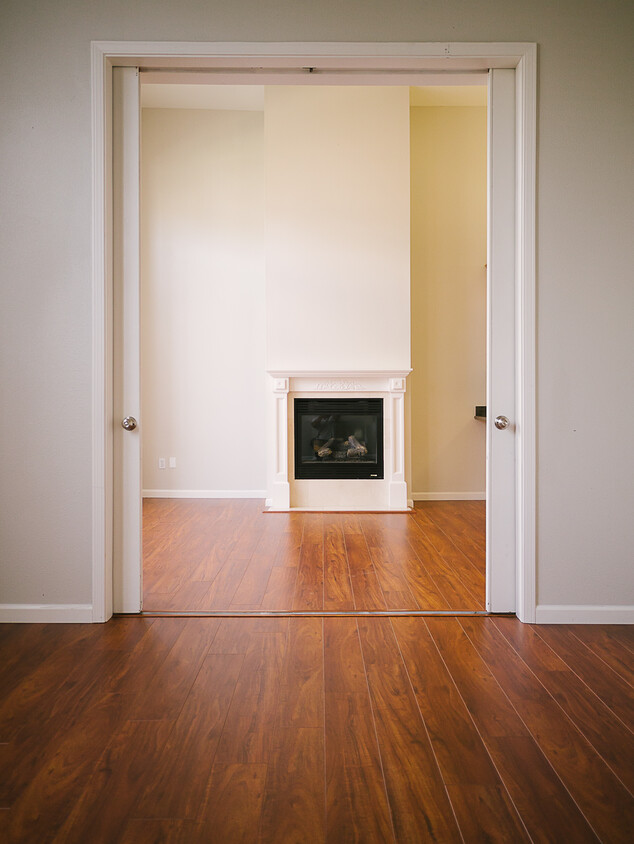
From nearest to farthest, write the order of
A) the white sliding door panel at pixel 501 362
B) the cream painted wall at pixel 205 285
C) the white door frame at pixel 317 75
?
1. the white door frame at pixel 317 75
2. the white sliding door panel at pixel 501 362
3. the cream painted wall at pixel 205 285

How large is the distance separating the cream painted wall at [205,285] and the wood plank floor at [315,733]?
3373 mm

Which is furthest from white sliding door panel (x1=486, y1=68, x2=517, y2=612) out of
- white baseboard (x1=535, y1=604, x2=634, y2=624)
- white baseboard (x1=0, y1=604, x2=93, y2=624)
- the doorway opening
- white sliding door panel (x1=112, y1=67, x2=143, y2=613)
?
the doorway opening

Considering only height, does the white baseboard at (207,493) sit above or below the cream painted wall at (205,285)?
below

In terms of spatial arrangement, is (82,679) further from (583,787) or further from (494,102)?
(494,102)

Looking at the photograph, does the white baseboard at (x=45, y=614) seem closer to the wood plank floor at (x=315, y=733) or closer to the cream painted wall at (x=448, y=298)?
the wood plank floor at (x=315, y=733)

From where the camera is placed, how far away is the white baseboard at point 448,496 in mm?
5715

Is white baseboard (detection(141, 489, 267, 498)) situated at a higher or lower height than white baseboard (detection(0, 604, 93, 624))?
lower

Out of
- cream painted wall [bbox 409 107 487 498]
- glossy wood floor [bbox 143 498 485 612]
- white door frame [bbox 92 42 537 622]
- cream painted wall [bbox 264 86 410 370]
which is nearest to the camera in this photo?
white door frame [bbox 92 42 537 622]

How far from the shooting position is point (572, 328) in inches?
102

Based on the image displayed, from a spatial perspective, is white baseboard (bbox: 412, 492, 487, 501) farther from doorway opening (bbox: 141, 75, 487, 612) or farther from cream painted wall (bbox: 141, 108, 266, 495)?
cream painted wall (bbox: 141, 108, 266, 495)

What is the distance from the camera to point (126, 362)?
8.82 ft

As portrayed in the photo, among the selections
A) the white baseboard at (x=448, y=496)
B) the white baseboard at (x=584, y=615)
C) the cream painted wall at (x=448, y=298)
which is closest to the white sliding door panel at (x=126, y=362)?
the white baseboard at (x=584, y=615)

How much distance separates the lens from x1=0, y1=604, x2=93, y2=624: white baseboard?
261cm

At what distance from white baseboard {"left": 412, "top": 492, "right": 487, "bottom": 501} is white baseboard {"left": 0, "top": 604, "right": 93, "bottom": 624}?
11.9 ft
